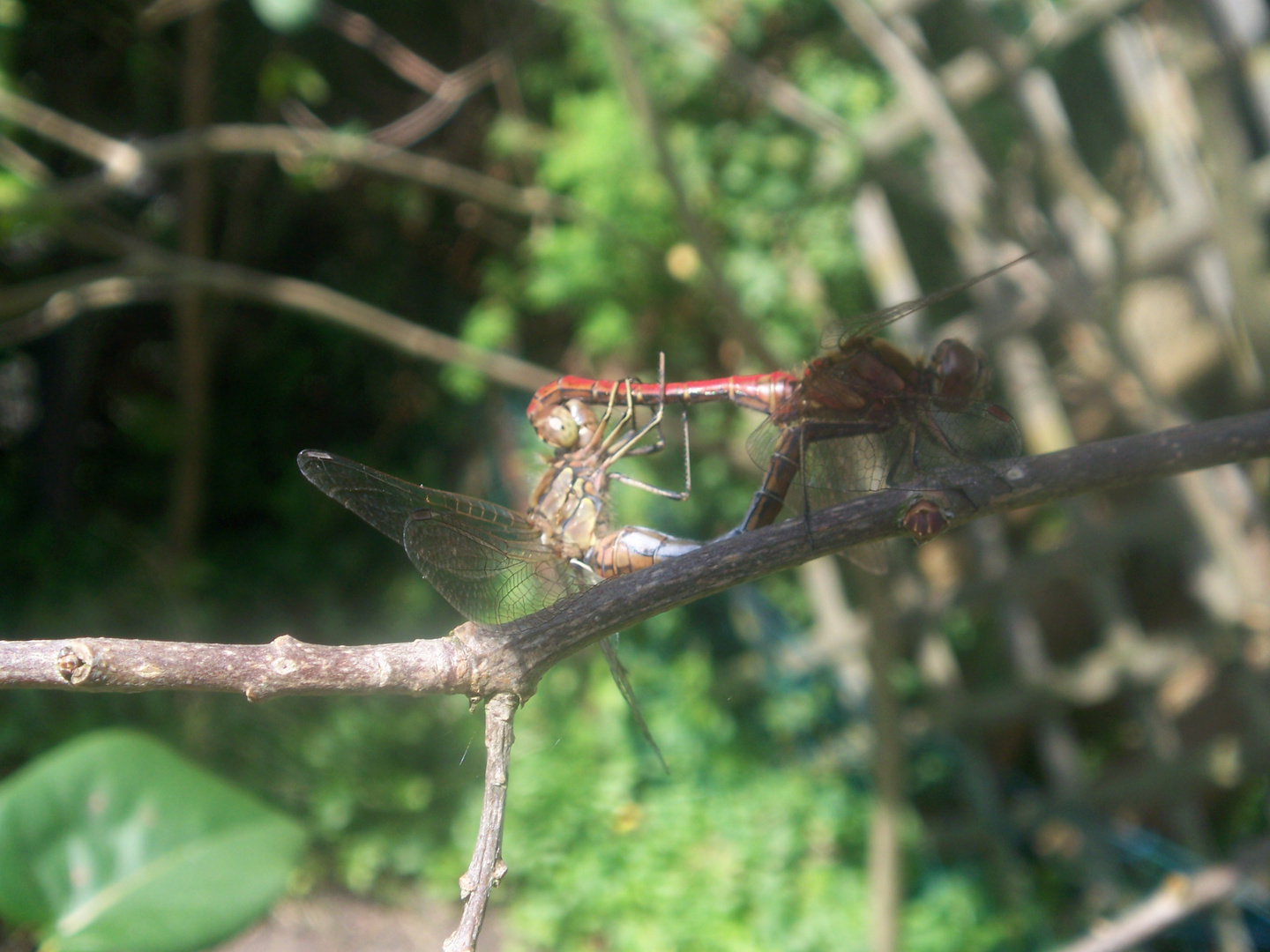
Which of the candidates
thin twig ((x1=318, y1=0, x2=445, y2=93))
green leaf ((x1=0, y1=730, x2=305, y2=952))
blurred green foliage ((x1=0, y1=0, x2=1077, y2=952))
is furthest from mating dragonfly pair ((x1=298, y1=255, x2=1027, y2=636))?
thin twig ((x1=318, y1=0, x2=445, y2=93))

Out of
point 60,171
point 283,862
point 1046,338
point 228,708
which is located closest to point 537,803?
point 228,708

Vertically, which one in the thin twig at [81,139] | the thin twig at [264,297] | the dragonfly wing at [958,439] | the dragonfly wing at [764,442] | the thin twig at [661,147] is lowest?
the dragonfly wing at [958,439]

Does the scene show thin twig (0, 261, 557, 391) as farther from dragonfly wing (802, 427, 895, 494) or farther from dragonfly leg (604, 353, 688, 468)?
dragonfly wing (802, 427, 895, 494)

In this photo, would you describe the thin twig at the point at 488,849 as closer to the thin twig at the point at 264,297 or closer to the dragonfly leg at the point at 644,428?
the dragonfly leg at the point at 644,428

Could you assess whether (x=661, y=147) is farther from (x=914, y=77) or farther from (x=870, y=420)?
(x=870, y=420)

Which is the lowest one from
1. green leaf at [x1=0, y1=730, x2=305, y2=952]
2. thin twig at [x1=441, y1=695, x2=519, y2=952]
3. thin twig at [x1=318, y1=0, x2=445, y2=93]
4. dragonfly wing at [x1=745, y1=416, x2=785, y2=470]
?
thin twig at [x1=441, y1=695, x2=519, y2=952]

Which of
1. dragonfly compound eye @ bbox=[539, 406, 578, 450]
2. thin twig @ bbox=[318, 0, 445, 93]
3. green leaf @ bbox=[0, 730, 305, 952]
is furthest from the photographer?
thin twig @ bbox=[318, 0, 445, 93]

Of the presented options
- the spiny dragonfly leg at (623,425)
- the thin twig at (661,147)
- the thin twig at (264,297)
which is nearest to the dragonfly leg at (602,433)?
the spiny dragonfly leg at (623,425)

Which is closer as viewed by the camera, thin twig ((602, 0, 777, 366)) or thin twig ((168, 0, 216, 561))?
thin twig ((602, 0, 777, 366))
